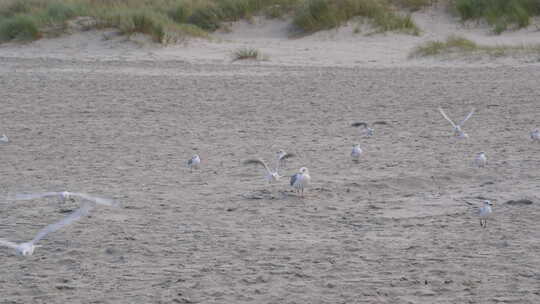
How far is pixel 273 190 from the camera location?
8891mm

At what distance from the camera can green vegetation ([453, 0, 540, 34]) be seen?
23.7 metres

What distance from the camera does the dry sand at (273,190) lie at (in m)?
6.13

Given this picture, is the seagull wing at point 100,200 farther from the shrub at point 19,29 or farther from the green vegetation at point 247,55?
the shrub at point 19,29

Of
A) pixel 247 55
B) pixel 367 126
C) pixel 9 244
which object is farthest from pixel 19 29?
pixel 9 244

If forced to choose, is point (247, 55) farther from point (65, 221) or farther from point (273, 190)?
point (65, 221)

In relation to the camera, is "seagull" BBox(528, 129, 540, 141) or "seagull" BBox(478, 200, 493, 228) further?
"seagull" BBox(528, 129, 540, 141)

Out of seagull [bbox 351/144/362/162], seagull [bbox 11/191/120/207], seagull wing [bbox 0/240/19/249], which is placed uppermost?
seagull wing [bbox 0/240/19/249]

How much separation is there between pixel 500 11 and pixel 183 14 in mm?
8944

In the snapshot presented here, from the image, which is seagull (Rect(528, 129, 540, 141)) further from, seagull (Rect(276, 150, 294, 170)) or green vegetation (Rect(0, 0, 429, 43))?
green vegetation (Rect(0, 0, 429, 43))

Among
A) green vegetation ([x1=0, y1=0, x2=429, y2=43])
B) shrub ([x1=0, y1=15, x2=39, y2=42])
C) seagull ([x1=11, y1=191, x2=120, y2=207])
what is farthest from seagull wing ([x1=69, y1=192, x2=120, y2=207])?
shrub ([x1=0, y1=15, x2=39, y2=42])

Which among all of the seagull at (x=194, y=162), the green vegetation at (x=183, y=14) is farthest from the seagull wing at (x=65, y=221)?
the green vegetation at (x=183, y=14)

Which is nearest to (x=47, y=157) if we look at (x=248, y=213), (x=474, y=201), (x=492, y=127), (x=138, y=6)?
(x=248, y=213)

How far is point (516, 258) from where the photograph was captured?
652 cm

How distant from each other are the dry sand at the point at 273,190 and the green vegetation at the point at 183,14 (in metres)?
5.70
